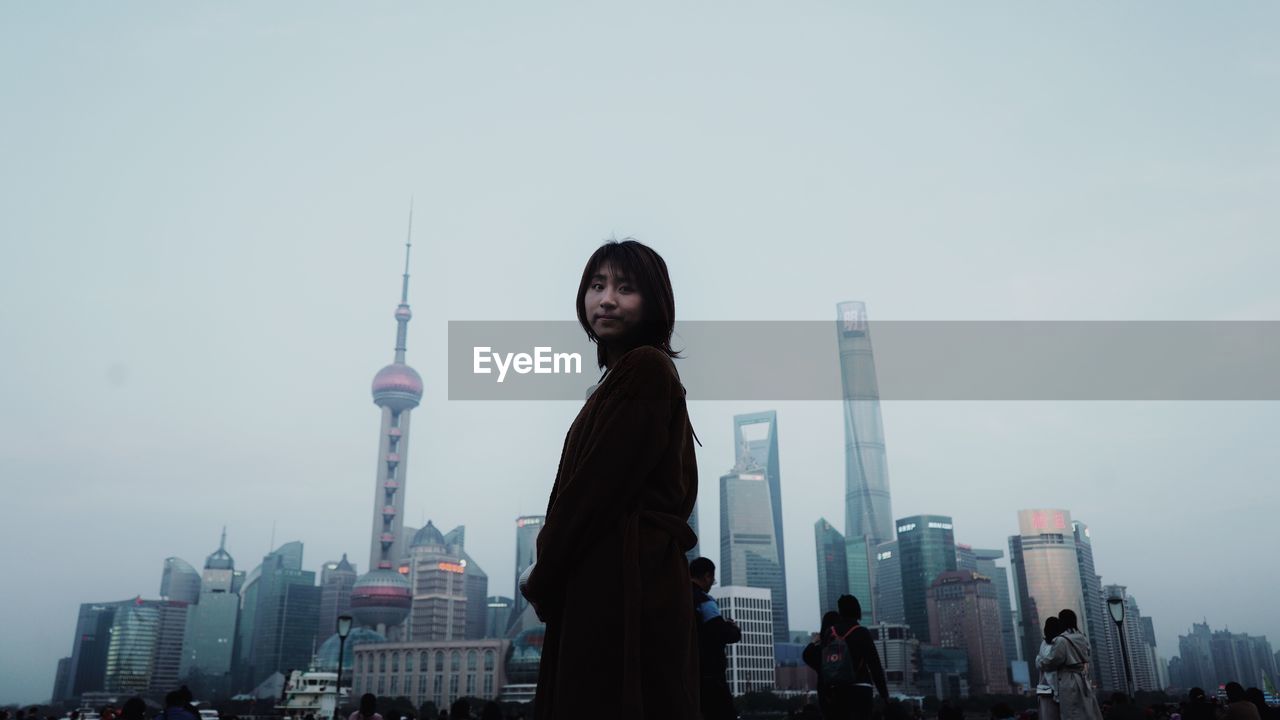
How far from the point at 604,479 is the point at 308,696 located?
3425 inches

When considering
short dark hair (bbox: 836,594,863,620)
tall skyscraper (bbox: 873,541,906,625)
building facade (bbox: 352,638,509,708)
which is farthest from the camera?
tall skyscraper (bbox: 873,541,906,625)

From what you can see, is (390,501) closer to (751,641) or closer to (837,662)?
(751,641)

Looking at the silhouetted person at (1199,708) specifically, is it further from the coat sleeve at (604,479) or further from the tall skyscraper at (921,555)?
the tall skyscraper at (921,555)

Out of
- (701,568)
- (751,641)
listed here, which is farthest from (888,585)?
(701,568)

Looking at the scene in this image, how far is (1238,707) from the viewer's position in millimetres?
7793

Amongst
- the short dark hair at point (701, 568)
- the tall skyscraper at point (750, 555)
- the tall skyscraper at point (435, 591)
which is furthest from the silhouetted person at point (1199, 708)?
the tall skyscraper at point (750, 555)

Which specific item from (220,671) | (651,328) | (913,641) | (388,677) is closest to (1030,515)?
(913,641)

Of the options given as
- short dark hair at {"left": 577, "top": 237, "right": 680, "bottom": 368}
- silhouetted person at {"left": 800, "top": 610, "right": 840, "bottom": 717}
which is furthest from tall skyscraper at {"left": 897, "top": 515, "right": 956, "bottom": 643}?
short dark hair at {"left": 577, "top": 237, "right": 680, "bottom": 368}

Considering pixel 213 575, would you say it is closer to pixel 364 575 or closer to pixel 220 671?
pixel 220 671

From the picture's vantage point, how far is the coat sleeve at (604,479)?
80.7 inches

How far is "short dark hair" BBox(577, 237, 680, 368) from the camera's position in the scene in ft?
8.23

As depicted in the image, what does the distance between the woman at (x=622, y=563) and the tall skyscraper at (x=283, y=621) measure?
620ft

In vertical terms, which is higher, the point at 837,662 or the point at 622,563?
the point at 622,563

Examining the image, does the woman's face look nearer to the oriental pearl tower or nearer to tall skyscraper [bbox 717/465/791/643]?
the oriental pearl tower
